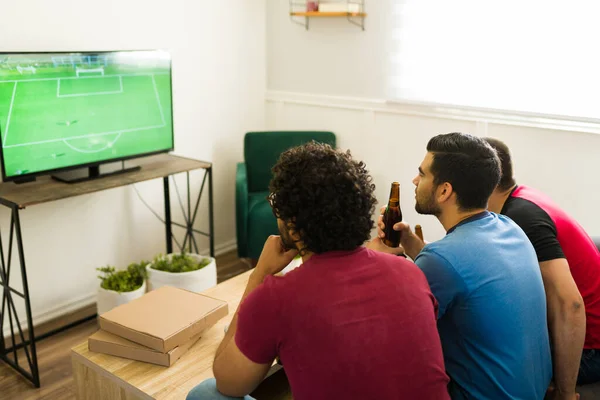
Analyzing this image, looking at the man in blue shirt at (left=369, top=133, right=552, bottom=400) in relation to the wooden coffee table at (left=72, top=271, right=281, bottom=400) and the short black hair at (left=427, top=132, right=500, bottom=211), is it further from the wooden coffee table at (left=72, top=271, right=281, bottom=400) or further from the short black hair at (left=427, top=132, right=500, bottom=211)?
the wooden coffee table at (left=72, top=271, right=281, bottom=400)

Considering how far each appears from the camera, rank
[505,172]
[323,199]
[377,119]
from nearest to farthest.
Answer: [323,199]
[505,172]
[377,119]

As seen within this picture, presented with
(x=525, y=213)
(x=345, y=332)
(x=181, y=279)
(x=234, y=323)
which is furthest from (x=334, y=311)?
(x=181, y=279)

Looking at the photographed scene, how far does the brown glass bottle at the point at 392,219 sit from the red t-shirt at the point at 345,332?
2.39 feet

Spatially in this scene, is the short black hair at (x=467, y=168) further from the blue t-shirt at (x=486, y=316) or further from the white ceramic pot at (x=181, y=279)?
the white ceramic pot at (x=181, y=279)

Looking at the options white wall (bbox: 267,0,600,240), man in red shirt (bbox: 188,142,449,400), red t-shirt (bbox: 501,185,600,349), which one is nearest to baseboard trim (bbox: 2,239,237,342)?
white wall (bbox: 267,0,600,240)

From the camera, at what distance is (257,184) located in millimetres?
3893

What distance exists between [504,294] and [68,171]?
2.34 metres

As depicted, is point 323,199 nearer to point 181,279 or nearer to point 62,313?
point 181,279

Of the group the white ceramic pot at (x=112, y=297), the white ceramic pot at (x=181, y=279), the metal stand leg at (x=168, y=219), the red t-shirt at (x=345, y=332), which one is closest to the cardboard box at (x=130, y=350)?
the red t-shirt at (x=345, y=332)

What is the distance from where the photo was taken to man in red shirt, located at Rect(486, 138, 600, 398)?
1.69 metres

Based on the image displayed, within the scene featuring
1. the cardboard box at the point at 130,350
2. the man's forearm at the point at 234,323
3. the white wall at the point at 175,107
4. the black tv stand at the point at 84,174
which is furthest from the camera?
the white wall at the point at 175,107

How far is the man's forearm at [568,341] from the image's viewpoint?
1683 mm

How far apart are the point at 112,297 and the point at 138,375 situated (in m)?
1.30

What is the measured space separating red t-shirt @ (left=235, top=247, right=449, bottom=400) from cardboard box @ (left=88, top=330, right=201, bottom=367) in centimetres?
61
